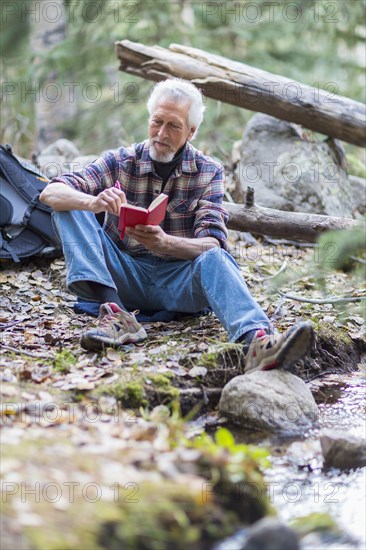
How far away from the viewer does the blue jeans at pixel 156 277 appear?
13.1 ft

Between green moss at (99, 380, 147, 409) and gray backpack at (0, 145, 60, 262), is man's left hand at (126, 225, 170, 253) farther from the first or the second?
gray backpack at (0, 145, 60, 262)

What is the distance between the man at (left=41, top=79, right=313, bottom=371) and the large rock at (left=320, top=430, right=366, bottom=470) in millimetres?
781

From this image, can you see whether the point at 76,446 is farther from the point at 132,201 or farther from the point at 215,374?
the point at 132,201

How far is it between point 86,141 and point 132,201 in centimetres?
706

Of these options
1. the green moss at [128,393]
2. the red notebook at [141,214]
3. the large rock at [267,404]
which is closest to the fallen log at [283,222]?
the red notebook at [141,214]

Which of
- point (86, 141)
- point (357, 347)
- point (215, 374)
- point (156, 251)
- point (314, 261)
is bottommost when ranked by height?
point (86, 141)

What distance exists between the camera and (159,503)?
2.24 m

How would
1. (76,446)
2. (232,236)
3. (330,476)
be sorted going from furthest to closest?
(232,236)
(330,476)
(76,446)

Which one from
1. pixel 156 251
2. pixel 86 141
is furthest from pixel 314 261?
pixel 86 141

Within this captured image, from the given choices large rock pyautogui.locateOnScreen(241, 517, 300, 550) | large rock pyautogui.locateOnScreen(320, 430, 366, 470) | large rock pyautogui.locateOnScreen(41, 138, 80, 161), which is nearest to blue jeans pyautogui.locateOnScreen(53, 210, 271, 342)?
large rock pyautogui.locateOnScreen(320, 430, 366, 470)

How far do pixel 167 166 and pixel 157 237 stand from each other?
62 cm

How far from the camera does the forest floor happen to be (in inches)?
87.0

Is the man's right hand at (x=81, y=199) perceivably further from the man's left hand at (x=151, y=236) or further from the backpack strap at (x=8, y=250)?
the backpack strap at (x=8, y=250)

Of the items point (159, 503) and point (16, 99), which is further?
point (16, 99)
